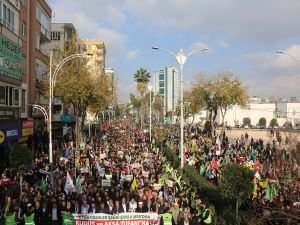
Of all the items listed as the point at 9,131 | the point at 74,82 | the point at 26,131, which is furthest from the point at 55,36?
the point at 9,131

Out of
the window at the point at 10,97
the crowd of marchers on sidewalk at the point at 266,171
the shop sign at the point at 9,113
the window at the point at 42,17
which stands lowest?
the crowd of marchers on sidewalk at the point at 266,171

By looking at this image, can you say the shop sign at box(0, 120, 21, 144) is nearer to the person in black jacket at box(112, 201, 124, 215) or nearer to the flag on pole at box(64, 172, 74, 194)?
the flag on pole at box(64, 172, 74, 194)

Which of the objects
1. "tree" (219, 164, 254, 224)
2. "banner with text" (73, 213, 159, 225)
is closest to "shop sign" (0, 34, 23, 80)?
"banner with text" (73, 213, 159, 225)

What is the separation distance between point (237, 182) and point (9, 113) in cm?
2194

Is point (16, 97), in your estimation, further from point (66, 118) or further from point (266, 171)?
point (66, 118)

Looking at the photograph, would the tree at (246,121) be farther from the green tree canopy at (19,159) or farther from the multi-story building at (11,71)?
the green tree canopy at (19,159)

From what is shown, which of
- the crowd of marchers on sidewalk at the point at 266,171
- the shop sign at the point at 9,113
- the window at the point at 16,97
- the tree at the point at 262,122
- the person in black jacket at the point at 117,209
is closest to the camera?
the crowd of marchers on sidewalk at the point at 266,171

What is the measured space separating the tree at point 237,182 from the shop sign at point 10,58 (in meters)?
19.5

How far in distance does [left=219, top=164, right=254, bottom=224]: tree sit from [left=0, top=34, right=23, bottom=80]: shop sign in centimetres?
1946

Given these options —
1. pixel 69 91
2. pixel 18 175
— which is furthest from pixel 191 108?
pixel 18 175

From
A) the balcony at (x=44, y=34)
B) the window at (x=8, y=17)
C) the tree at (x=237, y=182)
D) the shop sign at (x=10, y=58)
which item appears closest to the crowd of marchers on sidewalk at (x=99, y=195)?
the tree at (x=237, y=182)

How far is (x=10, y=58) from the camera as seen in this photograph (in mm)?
30359

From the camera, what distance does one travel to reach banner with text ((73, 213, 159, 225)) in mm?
14633

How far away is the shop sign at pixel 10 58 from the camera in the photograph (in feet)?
93.5
